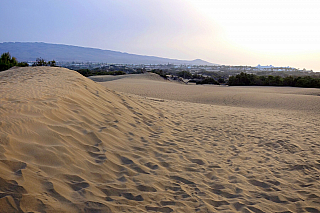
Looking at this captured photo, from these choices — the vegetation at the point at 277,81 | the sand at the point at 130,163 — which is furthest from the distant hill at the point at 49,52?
the sand at the point at 130,163

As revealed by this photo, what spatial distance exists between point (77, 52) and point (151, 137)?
189 m

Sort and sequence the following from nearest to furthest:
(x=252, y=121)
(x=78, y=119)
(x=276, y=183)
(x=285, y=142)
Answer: (x=276, y=183), (x=78, y=119), (x=285, y=142), (x=252, y=121)

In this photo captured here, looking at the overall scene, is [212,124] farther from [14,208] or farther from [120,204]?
[14,208]

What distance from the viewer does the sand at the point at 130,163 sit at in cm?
255

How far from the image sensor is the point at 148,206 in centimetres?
261

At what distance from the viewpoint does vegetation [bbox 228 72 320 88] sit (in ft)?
80.6

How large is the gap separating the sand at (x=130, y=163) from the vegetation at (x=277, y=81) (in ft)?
72.1

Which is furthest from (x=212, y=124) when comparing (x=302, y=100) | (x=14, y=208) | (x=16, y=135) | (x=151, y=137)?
(x=302, y=100)

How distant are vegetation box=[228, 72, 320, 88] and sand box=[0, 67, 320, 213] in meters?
22.0

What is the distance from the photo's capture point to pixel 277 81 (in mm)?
27547

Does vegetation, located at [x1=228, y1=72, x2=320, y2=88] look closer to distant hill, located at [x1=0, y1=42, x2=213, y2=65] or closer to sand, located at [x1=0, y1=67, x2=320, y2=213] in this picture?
sand, located at [x1=0, y1=67, x2=320, y2=213]

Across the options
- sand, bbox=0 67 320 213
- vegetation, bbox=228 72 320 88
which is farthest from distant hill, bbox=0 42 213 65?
sand, bbox=0 67 320 213

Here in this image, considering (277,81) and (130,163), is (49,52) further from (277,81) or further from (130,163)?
(130,163)

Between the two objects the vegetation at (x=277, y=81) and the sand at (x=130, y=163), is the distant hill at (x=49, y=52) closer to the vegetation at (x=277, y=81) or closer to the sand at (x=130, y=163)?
the vegetation at (x=277, y=81)
